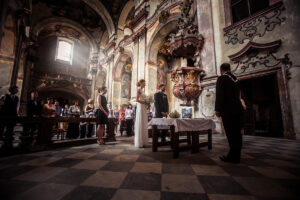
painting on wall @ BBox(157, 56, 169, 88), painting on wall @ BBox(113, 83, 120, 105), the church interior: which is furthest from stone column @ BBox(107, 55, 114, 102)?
painting on wall @ BBox(157, 56, 169, 88)

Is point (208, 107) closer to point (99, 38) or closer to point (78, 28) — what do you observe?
point (99, 38)

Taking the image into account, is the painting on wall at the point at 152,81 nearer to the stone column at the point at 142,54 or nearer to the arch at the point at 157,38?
the stone column at the point at 142,54

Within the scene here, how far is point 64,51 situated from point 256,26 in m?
21.5

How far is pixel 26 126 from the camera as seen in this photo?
9.97ft

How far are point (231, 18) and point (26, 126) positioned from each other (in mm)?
8615

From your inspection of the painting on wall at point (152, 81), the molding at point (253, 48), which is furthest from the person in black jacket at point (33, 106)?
the molding at point (253, 48)

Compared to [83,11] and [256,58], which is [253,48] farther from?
[83,11]

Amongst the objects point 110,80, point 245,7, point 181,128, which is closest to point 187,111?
point 181,128

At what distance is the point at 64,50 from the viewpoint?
62.0 ft

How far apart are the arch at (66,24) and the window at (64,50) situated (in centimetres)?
264

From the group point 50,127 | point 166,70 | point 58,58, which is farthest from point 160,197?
point 58,58

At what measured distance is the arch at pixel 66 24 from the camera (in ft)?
48.6

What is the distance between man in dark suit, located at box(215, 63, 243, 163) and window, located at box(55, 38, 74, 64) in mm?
21171

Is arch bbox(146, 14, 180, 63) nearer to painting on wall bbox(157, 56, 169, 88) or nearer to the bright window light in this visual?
painting on wall bbox(157, 56, 169, 88)
